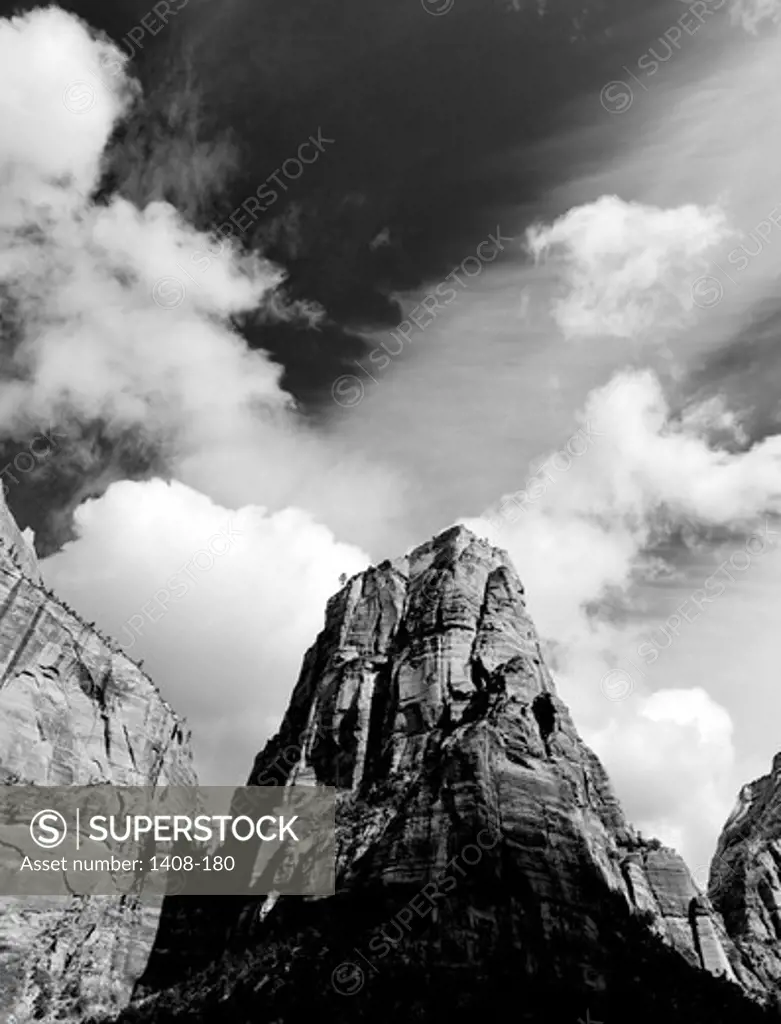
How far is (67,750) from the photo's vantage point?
110625 mm

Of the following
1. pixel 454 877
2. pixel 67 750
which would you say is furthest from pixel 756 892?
pixel 67 750

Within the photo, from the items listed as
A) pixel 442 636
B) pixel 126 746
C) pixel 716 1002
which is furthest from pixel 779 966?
pixel 126 746

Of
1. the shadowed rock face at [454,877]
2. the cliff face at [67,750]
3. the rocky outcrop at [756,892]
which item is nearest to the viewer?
the shadowed rock face at [454,877]

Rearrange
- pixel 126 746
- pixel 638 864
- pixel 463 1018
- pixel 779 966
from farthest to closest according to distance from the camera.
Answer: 1. pixel 779 966
2. pixel 126 746
3. pixel 638 864
4. pixel 463 1018

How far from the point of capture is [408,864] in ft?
266

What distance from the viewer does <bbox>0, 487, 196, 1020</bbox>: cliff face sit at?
90562 millimetres

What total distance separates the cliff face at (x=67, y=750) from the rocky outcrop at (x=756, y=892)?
311 ft

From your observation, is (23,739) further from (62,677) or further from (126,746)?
(126,746)

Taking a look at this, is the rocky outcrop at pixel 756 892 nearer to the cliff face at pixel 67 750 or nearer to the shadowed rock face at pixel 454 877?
the shadowed rock face at pixel 454 877

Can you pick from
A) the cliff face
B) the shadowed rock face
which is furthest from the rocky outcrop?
the cliff face

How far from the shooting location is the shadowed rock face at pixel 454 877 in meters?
73.5

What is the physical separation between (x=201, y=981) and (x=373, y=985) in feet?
84.9

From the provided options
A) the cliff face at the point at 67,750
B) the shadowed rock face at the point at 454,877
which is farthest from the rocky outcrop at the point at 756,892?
the cliff face at the point at 67,750

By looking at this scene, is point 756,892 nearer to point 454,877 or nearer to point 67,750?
point 454,877
